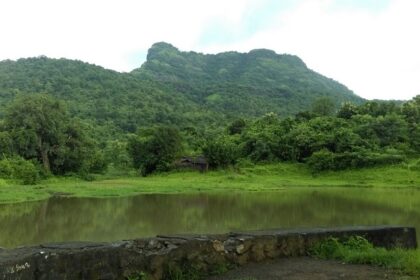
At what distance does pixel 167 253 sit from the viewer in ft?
20.9

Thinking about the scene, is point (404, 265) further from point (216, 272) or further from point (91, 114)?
point (91, 114)

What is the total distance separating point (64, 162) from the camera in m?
45.3

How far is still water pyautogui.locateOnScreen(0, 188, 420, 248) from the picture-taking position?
54.1 feet

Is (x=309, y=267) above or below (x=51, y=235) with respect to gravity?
above

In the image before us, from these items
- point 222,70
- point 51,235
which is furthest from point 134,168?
point 222,70

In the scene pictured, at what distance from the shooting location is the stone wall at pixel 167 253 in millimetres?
5367

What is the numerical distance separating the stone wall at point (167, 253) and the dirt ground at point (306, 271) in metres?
0.27

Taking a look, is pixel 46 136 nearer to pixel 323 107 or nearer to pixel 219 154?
pixel 219 154

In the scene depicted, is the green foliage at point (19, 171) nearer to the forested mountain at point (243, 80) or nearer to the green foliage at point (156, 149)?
the green foliage at point (156, 149)

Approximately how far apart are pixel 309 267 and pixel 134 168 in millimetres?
46706

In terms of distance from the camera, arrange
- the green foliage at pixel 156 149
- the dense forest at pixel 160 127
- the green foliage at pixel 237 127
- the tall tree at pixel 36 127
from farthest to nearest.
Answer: the green foliage at pixel 237 127 < the green foliage at pixel 156 149 < the dense forest at pixel 160 127 < the tall tree at pixel 36 127

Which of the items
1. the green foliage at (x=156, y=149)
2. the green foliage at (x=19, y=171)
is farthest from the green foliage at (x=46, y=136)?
the green foliage at (x=156, y=149)

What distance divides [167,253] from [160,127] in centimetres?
4382

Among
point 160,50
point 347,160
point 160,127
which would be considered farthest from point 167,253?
point 160,50
